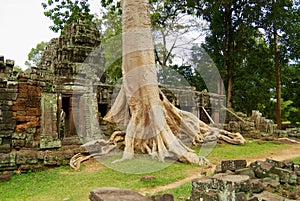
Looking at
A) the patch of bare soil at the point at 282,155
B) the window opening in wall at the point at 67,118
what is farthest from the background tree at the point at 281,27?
the window opening in wall at the point at 67,118

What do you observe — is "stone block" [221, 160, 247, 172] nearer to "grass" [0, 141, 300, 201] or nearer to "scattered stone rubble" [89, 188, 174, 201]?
"grass" [0, 141, 300, 201]

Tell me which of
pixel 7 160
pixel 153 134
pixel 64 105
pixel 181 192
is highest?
pixel 64 105

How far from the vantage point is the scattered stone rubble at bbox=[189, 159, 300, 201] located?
2.88 metres

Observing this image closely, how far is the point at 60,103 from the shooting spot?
888 centimetres

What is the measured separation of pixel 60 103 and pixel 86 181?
13.8ft

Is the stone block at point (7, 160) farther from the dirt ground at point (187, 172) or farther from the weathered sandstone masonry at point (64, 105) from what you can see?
the dirt ground at point (187, 172)

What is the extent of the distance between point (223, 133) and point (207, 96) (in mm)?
4747

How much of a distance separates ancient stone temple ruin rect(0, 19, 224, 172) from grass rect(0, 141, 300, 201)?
643mm

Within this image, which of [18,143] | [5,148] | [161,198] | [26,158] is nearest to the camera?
[161,198]

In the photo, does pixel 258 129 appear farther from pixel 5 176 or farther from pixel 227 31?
pixel 5 176

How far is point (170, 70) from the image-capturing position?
67.3 feet

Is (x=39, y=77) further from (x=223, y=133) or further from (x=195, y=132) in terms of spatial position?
(x=223, y=133)

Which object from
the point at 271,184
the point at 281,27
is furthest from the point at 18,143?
the point at 281,27

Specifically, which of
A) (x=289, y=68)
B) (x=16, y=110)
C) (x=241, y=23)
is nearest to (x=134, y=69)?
(x=16, y=110)
